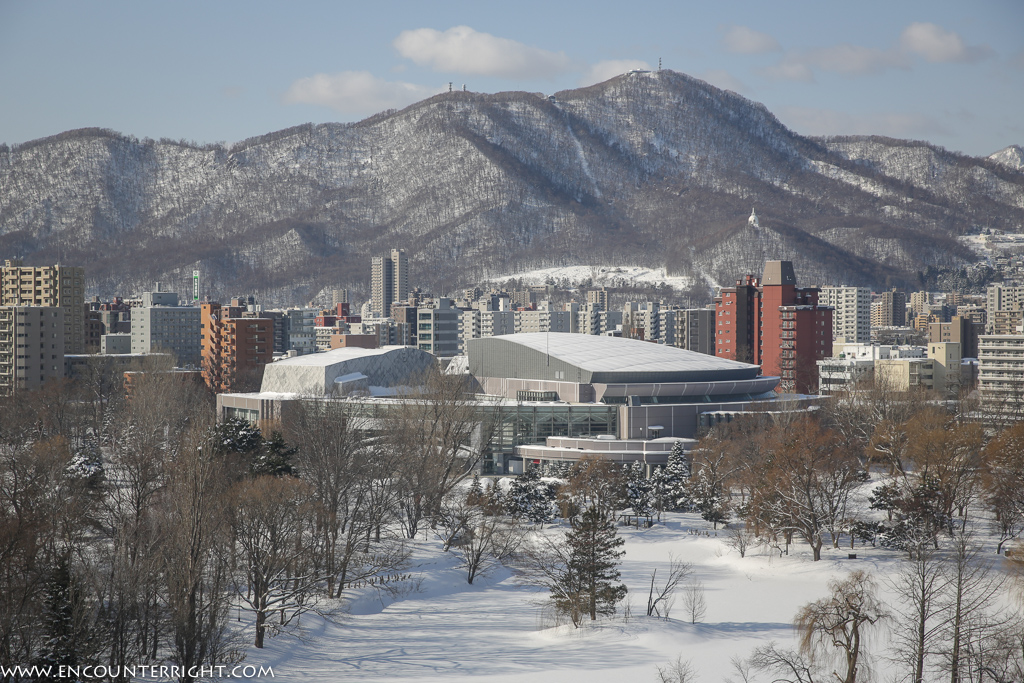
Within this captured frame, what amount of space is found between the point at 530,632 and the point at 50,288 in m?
110

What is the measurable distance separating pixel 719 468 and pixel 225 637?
3781cm

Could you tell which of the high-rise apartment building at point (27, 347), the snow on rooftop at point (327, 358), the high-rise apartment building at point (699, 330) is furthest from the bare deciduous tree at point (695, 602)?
the high-rise apartment building at point (699, 330)

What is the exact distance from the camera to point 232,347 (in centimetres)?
11438

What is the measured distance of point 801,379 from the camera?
359 ft

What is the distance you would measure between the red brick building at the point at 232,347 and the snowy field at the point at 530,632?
6759 centimetres

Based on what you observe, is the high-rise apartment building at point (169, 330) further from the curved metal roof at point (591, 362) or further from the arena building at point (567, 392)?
the curved metal roof at point (591, 362)

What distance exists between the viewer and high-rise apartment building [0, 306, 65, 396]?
338 ft

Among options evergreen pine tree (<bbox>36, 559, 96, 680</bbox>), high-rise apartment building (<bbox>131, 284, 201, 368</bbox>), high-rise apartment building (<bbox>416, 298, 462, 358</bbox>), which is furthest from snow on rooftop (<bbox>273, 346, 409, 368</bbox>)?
evergreen pine tree (<bbox>36, 559, 96, 680</bbox>)

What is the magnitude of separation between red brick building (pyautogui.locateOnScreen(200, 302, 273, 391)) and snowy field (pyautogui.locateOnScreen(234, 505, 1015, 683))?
6759cm

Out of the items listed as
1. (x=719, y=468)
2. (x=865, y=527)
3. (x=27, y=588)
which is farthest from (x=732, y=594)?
(x=27, y=588)

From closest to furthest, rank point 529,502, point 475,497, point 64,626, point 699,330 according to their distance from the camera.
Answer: point 64,626 → point 475,497 → point 529,502 → point 699,330

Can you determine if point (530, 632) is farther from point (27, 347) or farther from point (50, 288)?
point (50, 288)

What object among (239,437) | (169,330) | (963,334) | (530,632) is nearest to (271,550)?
(530,632)

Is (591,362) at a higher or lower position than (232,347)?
lower
